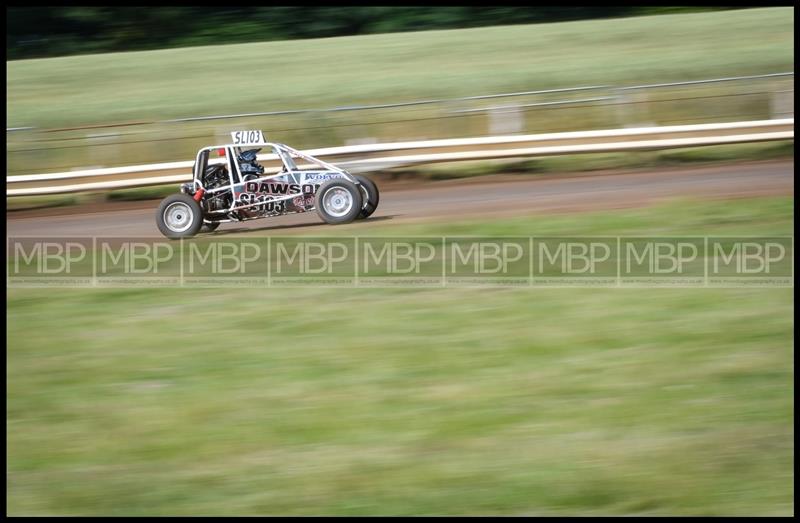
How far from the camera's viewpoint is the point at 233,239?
10812mm

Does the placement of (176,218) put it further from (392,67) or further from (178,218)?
(392,67)

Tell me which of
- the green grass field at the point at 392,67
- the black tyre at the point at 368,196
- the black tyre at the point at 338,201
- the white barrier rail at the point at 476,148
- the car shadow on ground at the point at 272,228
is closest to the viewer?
the black tyre at the point at 338,201

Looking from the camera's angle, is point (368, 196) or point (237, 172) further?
point (368, 196)

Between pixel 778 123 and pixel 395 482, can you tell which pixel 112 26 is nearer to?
pixel 778 123

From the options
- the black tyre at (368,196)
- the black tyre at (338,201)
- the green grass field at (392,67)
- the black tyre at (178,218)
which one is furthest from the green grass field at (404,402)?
the green grass field at (392,67)

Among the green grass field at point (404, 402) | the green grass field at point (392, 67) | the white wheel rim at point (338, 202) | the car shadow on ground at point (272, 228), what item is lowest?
the green grass field at point (404, 402)

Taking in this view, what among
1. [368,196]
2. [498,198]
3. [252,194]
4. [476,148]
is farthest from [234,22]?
[368,196]

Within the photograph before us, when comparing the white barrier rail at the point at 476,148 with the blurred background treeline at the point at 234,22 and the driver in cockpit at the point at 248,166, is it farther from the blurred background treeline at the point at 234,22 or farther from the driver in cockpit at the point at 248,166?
the blurred background treeline at the point at 234,22

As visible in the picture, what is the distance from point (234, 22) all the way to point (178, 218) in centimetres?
1625

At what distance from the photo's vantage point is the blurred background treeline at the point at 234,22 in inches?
991

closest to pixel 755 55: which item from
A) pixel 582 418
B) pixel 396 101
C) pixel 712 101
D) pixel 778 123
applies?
pixel 712 101

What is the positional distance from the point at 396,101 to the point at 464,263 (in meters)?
Result: 10.3

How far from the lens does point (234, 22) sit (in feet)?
84.4

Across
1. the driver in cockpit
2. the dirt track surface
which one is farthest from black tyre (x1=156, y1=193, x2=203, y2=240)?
the driver in cockpit
